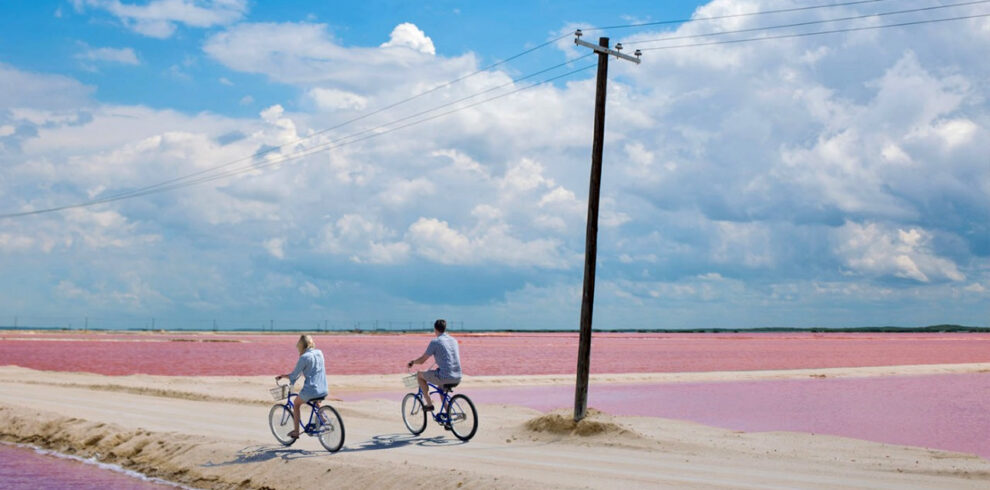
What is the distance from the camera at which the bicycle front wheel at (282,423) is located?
1630 cm

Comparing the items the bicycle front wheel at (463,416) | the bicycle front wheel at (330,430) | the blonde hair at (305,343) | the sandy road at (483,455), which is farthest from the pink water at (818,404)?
the blonde hair at (305,343)

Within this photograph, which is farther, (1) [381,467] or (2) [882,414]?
(2) [882,414]

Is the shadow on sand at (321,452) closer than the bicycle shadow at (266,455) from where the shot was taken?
No

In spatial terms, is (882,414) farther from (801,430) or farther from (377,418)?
(377,418)

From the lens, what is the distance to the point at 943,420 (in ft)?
83.5

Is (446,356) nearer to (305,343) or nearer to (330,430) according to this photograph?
(330,430)

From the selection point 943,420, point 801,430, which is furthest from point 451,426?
point 943,420

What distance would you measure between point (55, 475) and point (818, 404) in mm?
22744

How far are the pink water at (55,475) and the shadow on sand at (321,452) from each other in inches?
50.5

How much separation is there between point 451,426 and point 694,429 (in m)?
6.42

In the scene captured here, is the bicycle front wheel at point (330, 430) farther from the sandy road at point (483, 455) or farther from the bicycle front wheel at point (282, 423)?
the bicycle front wheel at point (282, 423)

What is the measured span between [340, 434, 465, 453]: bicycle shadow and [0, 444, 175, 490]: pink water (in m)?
3.17

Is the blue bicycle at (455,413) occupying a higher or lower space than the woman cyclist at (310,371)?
lower

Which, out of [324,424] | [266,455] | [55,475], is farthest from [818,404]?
[55,475]
